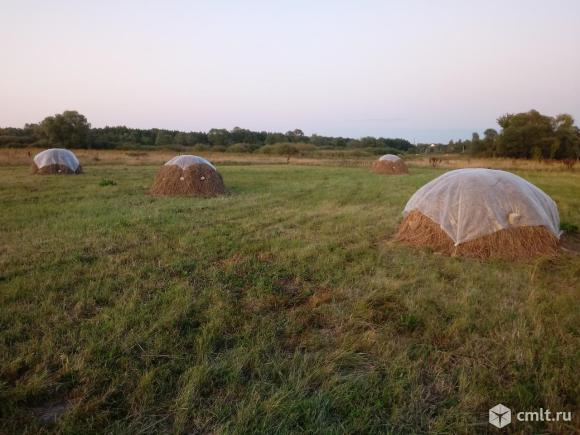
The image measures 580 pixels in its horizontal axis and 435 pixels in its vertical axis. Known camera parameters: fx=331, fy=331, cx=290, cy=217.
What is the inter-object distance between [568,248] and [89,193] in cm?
1451

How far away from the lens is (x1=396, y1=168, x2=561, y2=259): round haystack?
243 inches

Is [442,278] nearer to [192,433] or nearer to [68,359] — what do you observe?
[192,433]

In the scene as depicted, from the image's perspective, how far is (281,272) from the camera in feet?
16.9

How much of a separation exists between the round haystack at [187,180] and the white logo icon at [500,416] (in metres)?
11.8

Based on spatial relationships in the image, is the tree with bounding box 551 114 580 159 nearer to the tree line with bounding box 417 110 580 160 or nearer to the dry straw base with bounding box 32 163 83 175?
the tree line with bounding box 417 110 580 160

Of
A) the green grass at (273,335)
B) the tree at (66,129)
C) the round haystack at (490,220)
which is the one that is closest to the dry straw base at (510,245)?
the round haystack at (490,220)

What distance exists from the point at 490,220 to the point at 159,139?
80314mm

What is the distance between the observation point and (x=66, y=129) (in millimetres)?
49281

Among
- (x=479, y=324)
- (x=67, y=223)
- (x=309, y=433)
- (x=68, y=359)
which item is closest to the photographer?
(x=309, y=433)

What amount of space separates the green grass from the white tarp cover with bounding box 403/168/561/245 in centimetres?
78

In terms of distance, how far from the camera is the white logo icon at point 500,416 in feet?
7.82

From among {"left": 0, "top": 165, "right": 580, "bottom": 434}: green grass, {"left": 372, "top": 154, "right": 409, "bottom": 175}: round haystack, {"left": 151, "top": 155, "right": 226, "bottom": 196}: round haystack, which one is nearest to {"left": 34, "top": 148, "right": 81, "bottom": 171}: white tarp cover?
{"left": 151, "top": 155, "right": 226, "bottom": 196}: round haystack

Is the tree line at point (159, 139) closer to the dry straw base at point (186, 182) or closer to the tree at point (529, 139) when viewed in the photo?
the tree at point (529, 139)

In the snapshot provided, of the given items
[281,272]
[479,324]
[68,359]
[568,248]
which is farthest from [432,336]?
→ [568,248]
